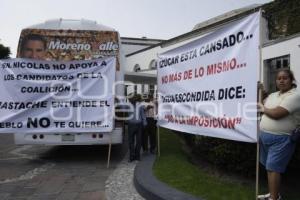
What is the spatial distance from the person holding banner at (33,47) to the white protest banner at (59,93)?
54cm

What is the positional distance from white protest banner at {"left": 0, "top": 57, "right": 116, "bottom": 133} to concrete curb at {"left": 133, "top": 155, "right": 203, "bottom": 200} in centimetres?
188

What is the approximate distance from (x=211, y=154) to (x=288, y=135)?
229 cm

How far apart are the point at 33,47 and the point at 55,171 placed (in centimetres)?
303

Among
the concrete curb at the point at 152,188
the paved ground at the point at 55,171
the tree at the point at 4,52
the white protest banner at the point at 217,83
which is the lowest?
the paved ground at the point at 55,171

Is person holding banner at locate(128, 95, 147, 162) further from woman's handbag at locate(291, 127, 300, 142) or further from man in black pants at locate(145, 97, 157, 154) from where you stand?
woman's handbag at locate(291, 127, 300, 142)

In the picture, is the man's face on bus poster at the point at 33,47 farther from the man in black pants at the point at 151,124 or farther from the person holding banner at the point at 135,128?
the man in black pants at the point at 151,124

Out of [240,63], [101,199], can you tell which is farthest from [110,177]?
[240,63]

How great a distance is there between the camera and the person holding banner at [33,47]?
972 cm

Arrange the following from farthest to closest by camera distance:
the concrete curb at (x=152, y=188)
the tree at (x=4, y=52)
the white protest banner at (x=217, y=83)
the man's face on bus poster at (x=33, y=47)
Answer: the tree at (x=4, y=52) < the man's face on bus poster at (x=33, y=47) < the concrete curb at (x=152, y=188) < the white protest banner at (x=217, y=83)

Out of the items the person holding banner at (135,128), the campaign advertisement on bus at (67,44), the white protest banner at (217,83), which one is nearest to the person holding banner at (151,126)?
the person holding banner at (135,128)

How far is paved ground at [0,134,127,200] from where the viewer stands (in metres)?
6.84

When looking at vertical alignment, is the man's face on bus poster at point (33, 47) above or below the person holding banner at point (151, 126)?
above

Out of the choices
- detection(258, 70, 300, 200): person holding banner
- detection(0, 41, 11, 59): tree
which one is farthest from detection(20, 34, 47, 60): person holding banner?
detection(0, 41, 11, 59): tree

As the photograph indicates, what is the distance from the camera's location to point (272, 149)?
5117 millimetres
